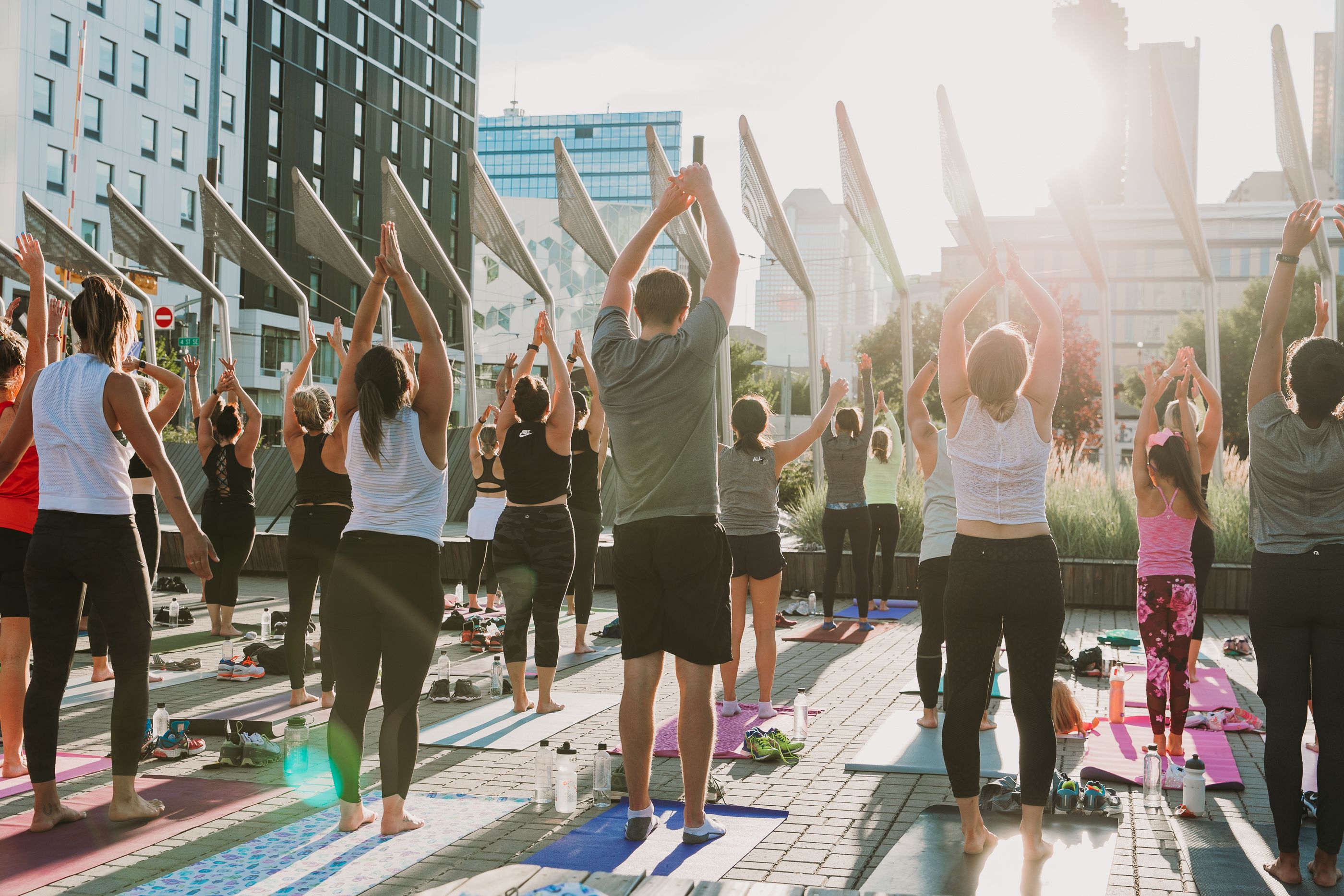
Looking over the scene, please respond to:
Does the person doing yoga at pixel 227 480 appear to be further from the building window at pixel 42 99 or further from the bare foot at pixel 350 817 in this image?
the building window at pixel 42 99

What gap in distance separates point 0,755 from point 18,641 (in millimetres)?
1067

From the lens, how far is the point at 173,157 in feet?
165

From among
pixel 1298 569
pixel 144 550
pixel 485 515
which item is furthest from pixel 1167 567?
pixel 485 515

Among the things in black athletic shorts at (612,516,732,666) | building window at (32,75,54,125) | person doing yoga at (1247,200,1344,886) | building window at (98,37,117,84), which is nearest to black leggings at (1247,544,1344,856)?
person doing yoga at (1247,200,1344,886)

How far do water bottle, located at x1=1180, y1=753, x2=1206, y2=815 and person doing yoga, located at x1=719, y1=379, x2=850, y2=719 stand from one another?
2.63 metres

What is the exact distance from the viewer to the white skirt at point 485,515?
36.6 feet

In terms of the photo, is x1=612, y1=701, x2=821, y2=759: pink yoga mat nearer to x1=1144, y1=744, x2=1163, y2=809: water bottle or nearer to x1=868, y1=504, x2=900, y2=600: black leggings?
x1=1144, y1=744, x2=1163, y2=809: water bottle

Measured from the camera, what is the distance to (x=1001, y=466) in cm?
416

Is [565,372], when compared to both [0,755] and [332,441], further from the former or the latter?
[0,755]

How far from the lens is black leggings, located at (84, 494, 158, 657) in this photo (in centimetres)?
503

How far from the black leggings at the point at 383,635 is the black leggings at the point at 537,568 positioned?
2.38 metres

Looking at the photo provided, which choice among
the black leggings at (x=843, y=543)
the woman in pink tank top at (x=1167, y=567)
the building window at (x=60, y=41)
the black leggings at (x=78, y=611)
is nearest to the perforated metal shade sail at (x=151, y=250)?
the black leggings at (x=843, y=543)

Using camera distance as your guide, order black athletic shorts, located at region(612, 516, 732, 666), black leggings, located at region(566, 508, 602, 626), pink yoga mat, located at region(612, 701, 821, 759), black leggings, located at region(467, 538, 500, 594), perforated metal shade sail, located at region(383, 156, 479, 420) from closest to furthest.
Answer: black athletic shorts, located at region(612, 516, 732, 666) < pink yoga mat, located at region(612, 701, 821, 759) < black leggings, located at region(566, 508, 602, 626) < black leggings, located at region(467, 538, 500, 594) < perforated metal shade sail, located at region(383, 156, 479, 420)

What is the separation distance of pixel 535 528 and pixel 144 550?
240 centimetres
